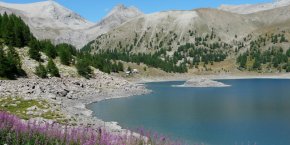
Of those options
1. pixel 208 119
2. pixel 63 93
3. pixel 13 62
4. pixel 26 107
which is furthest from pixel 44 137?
pixel 13 62

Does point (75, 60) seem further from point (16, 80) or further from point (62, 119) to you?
point (62, 119)

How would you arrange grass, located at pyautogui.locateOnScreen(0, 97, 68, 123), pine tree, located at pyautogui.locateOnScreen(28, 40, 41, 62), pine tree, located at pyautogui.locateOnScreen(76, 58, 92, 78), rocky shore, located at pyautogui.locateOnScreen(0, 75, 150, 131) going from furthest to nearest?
pine tree, located at pyautogui.locateOnScreen(76, 58, 92, 78)
pine tree, located at pyautogui.locateOnScreen(28, 40, 41, 62)
rocky shore, located at pyautogui.locateOnScreen(0, 75, 150, 131)
grass, located at pyautogui.locateOnScreen(0, 97, 68, 123)

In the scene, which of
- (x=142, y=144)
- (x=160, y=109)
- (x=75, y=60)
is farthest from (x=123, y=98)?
(x=142, y=144)

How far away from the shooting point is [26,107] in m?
51.4

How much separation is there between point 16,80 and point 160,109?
105 feet

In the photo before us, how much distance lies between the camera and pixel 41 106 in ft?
176

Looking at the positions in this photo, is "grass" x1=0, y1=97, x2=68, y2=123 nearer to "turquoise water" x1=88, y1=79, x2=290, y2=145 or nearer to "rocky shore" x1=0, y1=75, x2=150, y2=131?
"turquoise water" x1=88, y1=79, x2=290, y2=145

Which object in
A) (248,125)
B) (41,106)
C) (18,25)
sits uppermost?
(18,25)

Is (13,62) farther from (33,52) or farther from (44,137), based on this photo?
(44,137)

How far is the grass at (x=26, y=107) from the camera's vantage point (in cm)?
4687

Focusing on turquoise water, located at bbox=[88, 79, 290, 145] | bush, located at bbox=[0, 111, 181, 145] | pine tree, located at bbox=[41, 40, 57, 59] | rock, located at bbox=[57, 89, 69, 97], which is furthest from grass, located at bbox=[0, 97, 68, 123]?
pine tree, located at bbox=[41, 40, 57, 59]

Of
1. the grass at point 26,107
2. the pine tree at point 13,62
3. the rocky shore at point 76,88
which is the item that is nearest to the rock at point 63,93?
the rocky shore at point 76,88

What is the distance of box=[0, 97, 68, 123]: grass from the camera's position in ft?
154

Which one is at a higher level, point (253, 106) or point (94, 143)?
point (94, 143)
